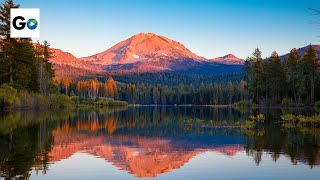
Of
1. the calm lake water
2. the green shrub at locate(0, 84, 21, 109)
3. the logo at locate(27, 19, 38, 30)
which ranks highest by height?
the logo at locate(27, 19, 38, 30)

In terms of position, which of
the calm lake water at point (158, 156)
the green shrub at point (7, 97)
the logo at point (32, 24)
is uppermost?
the logo at point (32, 24)

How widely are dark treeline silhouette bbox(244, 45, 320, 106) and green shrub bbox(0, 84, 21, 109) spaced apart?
6172 cm

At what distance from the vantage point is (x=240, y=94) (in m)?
182

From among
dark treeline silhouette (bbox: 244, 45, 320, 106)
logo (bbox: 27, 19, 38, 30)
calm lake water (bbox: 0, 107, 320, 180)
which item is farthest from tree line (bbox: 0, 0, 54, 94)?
dark treeline silhouette (bbox: 244, 45, 320, 106)

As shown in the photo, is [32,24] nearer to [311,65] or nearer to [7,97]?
[7,97]

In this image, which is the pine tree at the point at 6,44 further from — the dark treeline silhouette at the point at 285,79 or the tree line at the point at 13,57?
the dark treeline silhouette at the point at 285,79

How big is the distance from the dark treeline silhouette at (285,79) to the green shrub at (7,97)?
61.7m

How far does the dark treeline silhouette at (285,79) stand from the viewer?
3723 inches

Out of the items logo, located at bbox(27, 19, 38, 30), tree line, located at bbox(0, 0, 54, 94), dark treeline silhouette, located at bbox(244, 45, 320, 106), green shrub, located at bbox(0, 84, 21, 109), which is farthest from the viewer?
dark treeline silhouette, located at bbox(244, 45, 320, 106)

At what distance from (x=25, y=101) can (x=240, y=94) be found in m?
122

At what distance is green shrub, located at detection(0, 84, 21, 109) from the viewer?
6788 cm

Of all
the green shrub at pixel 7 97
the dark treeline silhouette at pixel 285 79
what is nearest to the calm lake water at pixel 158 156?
the green shrub at pixel 7 97

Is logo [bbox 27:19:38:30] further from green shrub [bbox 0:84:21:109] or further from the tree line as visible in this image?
the tree line

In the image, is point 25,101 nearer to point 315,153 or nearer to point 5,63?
point 5,63
